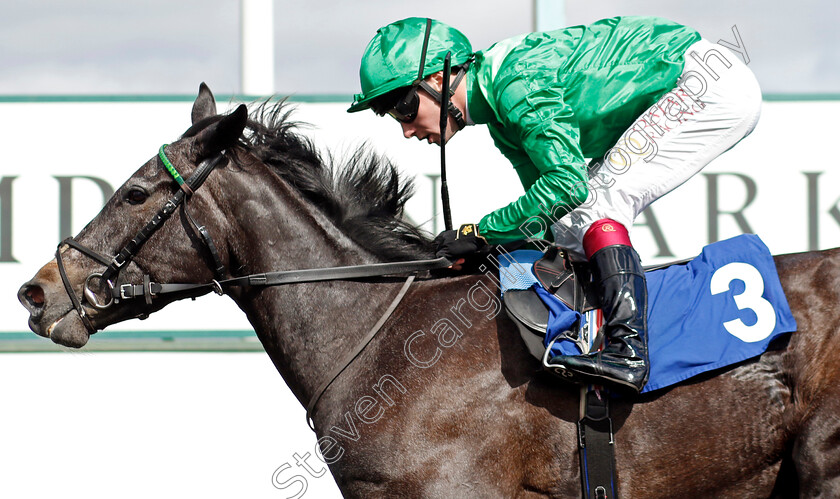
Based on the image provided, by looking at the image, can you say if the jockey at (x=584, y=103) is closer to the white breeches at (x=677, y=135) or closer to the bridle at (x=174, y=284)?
the white breeches at (x=677, y=135)

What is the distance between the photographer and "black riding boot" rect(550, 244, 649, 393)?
227 centimetres

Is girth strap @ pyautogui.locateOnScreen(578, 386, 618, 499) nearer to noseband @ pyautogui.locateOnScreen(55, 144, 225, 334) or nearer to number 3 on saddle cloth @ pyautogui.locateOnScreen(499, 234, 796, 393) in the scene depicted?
number 3 on saddle cloth @ pyautogui.locateOnScreen(499, 234, 796, 393)

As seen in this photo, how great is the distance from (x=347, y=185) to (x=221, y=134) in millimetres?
487

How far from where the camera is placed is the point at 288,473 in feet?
16.0

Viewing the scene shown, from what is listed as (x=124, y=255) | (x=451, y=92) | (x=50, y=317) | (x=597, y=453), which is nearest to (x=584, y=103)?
(x=451, y=92)

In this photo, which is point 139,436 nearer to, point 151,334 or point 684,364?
point 151,334

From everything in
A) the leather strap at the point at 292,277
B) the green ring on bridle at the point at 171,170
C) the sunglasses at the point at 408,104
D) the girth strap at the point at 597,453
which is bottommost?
the girth strap at the point at 597,453

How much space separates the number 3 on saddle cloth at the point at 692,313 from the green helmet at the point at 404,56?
0.73 meters

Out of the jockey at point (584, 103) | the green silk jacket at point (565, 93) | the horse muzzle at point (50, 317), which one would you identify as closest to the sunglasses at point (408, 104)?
the jockey at point (584, 103)

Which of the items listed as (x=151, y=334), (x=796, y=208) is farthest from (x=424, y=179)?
(x=796, y=208)

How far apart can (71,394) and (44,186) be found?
1309mm

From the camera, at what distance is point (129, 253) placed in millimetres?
2555

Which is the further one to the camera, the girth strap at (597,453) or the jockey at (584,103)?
the jockey at (584,103)

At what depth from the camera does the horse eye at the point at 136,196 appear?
8.52 ft
